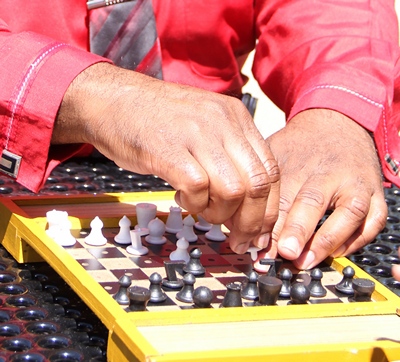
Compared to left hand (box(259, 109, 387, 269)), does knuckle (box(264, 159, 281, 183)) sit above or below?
above

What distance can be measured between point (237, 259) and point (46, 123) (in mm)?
403

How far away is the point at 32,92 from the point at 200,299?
55 cm

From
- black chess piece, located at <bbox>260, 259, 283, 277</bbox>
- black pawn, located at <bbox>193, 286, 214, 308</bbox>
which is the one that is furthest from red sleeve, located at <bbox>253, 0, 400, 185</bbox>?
black pawn, located at <bbox>193, 286, 214, 308</bbox>

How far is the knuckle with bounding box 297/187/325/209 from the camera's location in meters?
1.36

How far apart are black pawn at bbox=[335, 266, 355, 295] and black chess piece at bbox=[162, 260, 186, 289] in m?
0.23

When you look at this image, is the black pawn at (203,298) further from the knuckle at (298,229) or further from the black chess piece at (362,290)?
the knuckle at (298,229)

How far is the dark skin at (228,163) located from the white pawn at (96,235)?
0.33ft

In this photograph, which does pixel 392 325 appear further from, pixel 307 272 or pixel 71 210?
pixel 71 210

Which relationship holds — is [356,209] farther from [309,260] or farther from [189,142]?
[189,142]

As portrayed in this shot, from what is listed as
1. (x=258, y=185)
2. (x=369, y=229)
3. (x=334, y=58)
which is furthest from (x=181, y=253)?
(x=334, y=58)

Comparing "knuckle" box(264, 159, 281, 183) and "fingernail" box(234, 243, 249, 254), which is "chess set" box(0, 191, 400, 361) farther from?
"knuckle" box(264, 159, 281, 183)

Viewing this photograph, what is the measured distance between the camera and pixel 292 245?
49.3 inches

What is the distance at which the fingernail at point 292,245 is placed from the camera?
1241 millimetres

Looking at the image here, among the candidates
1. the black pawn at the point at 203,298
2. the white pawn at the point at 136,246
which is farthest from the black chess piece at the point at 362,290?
the white pawn at the point at 136,246
